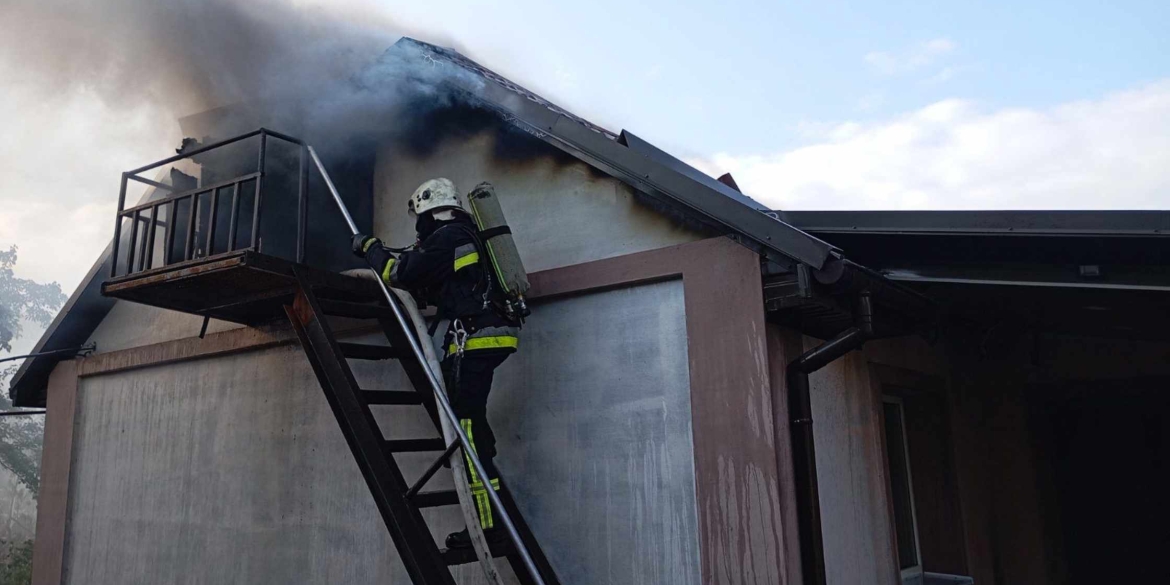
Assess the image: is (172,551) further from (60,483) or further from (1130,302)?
(1130,302)

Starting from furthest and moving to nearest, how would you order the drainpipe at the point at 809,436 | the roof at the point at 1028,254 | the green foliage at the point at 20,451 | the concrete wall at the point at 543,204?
the green foliage at the point at 20,451 < the concrete wall at the point at 543,204 < the drainpipe at the point at 809,436 < the roof at the point at 1028,254

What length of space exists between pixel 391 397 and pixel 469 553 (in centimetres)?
97

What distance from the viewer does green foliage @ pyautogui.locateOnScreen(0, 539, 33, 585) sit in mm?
16234

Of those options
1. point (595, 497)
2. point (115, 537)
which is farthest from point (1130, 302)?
point (115, 537)

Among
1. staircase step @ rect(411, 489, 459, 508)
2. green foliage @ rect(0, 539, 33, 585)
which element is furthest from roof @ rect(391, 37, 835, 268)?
green foliage @ rect(0, 539, 33, 585)

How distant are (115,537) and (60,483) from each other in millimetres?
839

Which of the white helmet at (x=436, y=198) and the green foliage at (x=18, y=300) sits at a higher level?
the green foliage at (x=18, y=300)

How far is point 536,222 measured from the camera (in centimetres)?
526

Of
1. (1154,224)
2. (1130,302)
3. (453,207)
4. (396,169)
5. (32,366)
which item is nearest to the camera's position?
(1154,224)

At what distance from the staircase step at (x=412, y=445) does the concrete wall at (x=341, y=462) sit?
20.7 inches

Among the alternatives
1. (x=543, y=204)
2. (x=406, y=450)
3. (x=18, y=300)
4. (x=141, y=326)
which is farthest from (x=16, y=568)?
(x=18, y=300)

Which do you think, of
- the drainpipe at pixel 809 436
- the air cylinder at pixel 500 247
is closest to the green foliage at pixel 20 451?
the air cylinder at pixel 500 247

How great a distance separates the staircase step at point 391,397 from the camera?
4484 millimetres

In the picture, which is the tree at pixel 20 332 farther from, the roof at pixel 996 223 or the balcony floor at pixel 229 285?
the roof at pixel 996 223
